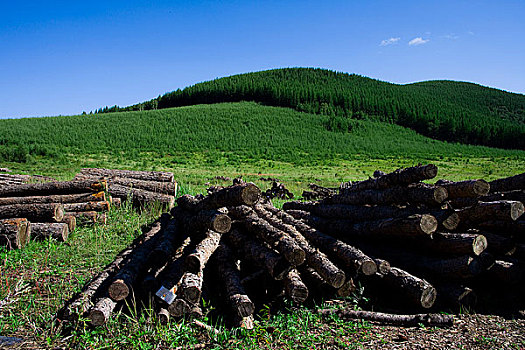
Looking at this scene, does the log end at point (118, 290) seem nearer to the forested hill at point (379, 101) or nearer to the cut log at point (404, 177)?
the cut log at point (404, 177)

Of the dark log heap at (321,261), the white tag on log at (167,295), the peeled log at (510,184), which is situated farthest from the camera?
the peeled log at (510,184)

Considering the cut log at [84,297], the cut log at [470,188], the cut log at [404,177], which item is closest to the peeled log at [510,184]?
the cut log at [470,188]

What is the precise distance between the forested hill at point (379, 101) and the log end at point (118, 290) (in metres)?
83.0

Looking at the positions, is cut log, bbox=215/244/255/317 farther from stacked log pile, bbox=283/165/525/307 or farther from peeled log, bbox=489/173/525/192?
peeled log, bbox=489/173/525/192

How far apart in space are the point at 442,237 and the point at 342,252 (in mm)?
1457

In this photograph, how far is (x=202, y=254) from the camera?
14.6 feet

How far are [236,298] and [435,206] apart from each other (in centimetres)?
324

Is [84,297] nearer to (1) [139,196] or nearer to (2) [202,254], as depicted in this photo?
(2) [202,254]

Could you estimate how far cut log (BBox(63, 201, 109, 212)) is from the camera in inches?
324

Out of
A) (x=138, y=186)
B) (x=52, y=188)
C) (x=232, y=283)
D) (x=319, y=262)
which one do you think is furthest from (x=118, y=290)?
(x=138, y=186)

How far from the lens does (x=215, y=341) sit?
3748 millimetres

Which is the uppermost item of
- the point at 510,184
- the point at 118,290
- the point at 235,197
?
the point at 510,184

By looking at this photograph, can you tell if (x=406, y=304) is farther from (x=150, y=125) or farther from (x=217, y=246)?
(x=150, y=125)

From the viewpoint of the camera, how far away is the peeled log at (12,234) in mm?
6410
